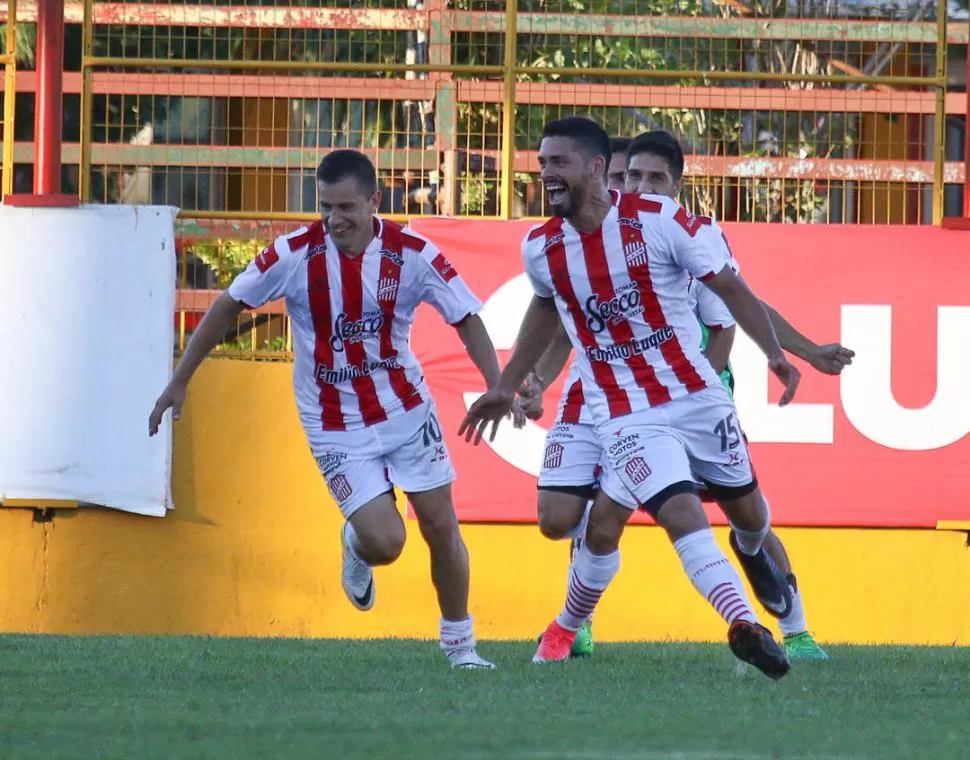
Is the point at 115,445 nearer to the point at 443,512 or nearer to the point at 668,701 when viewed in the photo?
the point at 443,512

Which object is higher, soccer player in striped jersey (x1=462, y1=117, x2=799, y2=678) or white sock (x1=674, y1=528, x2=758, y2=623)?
soccer player in striped jersey (x1=462, y1=117, x2=799, y2=678)

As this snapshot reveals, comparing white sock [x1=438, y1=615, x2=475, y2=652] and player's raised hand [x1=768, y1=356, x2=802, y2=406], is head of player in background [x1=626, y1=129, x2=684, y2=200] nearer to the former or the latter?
player's raised hand [x1=768, y1=356, x2=802, y2=406]

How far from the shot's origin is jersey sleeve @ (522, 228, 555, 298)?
290 inches

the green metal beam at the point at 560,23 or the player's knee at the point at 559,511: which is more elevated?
the green metal beam at the point at 560,23

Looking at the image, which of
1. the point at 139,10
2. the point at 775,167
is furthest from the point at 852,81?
the point at 139,10

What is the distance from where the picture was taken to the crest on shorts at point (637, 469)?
275 inches

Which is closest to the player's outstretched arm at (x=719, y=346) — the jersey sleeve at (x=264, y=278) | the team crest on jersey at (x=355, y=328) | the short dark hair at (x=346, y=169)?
the team crest on jersey at (x=355, y=328)

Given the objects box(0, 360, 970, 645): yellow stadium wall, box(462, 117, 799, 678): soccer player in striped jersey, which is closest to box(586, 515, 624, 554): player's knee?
box(462, 117, 799, 678): soccer player in striped jersey

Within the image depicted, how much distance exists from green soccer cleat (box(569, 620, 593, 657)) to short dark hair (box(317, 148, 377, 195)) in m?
→ 2.15

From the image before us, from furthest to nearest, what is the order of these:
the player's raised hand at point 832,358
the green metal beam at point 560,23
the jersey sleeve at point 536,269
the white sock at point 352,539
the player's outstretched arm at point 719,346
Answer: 1. the green metal beam at point 560,23
2. the player's outstretched arm at point 719,346
3. the white sock at point 352,539
4. the jersey sleeve at point 536,269
5. the player's raised hand at point 832,358

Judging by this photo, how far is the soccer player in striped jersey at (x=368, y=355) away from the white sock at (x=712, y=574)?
121 cm

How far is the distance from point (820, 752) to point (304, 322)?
3.40m

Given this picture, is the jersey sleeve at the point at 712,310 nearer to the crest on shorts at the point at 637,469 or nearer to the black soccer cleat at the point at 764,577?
the black soccer cleat at the point at 764,577

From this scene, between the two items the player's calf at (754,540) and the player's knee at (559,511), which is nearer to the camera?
the player's calf at (754,540)
